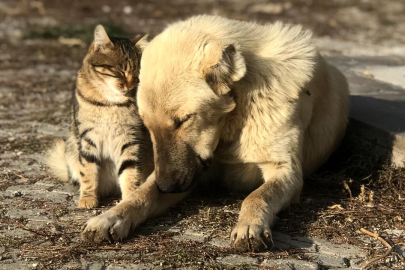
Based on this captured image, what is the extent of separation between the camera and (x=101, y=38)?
461 cm

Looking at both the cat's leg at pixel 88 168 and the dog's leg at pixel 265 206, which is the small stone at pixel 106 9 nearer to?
the cat's leg at pixel 88 168

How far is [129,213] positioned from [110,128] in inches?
37.1

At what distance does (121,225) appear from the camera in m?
3.56

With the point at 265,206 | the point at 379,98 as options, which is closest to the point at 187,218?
the point at 265,206

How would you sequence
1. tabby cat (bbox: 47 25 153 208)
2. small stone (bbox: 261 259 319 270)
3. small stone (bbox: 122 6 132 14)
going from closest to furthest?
small stone (bbox: 261 259 319 270), tabby cat (bbox: 47 25 153 208), small stone (bbox: 122 6 132 14)

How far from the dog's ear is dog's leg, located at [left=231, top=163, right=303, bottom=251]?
0.71 meters

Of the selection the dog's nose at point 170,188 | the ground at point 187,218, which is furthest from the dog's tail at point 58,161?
the dog's nose at point 170,188

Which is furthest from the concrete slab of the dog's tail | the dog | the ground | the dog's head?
the dog's tail

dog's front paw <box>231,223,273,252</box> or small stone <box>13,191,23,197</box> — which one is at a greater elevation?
dog's front paw <box>231,223,273,252</box>

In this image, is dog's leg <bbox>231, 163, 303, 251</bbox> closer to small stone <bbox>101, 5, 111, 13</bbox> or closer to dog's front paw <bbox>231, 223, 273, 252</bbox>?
dog's front paw <bbox>231, 223, 273, 252</bbox>

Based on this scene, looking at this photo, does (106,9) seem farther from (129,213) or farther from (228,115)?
(129,213)

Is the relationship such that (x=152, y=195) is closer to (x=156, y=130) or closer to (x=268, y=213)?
(x=156, y=130)

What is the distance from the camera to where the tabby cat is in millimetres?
4445

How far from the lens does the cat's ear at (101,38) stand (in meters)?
4.59
